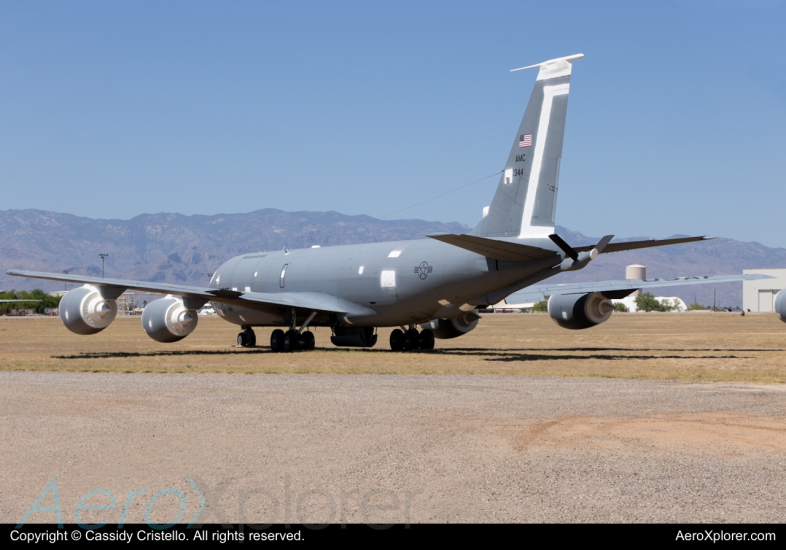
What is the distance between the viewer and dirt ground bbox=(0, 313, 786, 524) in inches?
241

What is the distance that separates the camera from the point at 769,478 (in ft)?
23.0

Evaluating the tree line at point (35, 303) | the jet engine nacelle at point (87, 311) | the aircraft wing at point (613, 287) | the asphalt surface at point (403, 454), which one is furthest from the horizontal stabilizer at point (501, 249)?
the tree line at point (35, 303)

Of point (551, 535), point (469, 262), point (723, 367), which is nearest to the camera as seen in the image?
point (551, 535)

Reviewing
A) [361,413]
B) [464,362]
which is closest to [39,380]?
[361,413]

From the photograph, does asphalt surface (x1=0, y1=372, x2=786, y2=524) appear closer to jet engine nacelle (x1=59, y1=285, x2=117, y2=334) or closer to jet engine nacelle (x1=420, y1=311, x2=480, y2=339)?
jet engine nacelle (x1=59, y1=285, x2=117, y2=334)

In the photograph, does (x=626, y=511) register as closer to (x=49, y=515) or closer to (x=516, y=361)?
(x=49, y=515)

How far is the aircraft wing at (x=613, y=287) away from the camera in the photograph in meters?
27.5

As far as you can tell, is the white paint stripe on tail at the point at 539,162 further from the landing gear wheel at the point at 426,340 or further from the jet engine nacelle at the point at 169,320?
the jet engine nacelle at the point at 169,320

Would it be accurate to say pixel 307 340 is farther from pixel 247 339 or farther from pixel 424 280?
pixel 424 280

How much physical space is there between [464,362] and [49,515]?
17.2 meters

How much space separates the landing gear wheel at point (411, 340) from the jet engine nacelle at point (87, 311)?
10060 mm

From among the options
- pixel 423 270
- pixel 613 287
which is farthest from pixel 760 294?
pixel 423 270

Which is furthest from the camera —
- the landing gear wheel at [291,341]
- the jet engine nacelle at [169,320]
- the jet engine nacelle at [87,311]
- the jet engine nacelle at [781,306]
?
the jet engine nacelle at [781,306]

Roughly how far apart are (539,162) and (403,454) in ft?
51.2
